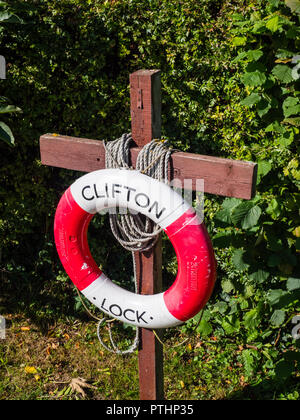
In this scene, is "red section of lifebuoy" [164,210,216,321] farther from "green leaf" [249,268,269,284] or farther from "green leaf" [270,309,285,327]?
"green leaf" [270,309,285,327]

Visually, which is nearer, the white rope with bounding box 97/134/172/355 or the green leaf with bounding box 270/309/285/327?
the white rope with bounding box 97/134/172/355

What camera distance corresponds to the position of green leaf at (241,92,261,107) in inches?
108

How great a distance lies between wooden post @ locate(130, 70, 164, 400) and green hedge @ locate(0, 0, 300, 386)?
65cm

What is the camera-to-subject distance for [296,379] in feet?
10.5

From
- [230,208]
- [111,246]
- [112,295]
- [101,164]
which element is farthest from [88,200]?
[111,246]

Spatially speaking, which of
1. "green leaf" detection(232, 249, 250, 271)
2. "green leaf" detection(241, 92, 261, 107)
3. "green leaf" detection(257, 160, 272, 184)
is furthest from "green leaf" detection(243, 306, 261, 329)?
"green leaf" detection(241, 92, 261, 107)

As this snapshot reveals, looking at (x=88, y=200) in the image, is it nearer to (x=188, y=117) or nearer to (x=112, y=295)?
(x=112, y=295)

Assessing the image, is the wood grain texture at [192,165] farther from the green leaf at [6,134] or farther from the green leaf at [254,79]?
the green leaf at [254,79]

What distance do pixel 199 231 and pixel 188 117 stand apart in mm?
1453

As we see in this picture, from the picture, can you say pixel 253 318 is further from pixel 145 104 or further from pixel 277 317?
pixel 145 104

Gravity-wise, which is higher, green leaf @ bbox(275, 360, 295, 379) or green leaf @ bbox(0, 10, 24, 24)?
green leaf @ bbox(0, 10, 24, 24)

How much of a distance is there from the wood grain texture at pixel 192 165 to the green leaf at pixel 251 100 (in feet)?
3.18

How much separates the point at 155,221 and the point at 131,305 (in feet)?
1.57

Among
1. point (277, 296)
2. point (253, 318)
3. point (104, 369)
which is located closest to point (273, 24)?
point (277, 296)
